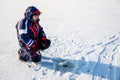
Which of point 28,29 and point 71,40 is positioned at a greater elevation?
point 28,29

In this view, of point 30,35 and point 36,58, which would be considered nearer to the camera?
point 36,58

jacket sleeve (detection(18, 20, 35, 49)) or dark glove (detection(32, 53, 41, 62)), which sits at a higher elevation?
jacket sleeve (detection(18, 20, 35, 49))

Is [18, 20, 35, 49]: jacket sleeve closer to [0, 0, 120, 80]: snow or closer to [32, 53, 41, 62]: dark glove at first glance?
[32, 53, 41, 62]: dark glove

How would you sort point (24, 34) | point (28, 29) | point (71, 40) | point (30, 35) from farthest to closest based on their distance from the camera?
1. point (71, 40)
2. point (30, 35)
3. point (28, 29)
4. point (24, 34)

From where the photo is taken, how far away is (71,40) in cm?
668

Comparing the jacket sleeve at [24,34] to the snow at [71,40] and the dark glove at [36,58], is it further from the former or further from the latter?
the snow at [71,40]

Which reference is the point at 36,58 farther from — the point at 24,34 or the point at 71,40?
the point at 71,40

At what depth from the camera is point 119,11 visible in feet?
30.2

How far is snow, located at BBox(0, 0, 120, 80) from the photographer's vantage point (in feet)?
17.0

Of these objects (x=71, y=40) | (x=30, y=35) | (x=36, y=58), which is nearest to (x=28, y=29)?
(x=30, y=35)

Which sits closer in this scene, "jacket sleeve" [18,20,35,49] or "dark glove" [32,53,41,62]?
"jacket sleeve" [18,20,35,49]

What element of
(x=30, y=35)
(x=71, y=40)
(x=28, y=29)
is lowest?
(x=71, y=40)

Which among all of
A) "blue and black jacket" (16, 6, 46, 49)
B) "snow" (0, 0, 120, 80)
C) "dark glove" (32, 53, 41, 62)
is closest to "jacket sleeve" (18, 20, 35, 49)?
"blue and black jacket" (16, 6, 46, 49)

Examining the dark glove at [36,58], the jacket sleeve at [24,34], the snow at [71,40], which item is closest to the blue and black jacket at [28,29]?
the jacket sleeve at [24,34]
